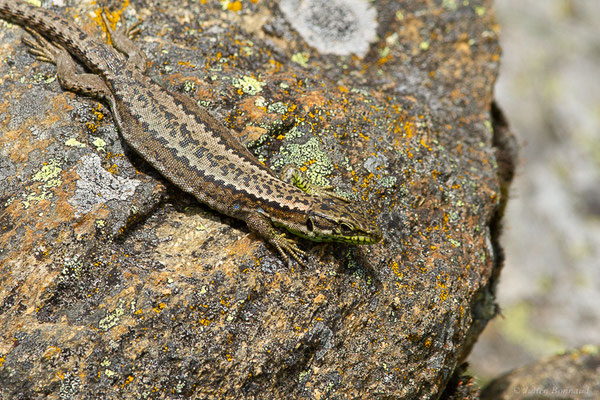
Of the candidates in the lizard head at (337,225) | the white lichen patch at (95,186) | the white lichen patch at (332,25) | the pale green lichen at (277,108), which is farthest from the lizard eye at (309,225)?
the white lichen patch at (332,25)

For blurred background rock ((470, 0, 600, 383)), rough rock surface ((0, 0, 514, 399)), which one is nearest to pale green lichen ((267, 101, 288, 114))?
rough rock surface ((0, 0, 514, 399))

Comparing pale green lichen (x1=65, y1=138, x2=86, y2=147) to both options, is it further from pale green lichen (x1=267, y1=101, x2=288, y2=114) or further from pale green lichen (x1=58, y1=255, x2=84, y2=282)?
pale green lichen (x1=267, y1=101, x2=288, y2=114)

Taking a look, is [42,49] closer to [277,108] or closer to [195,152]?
[195,152]

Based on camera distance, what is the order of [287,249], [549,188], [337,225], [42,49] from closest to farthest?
[337,225], [287,249], [42,49], [549,188]

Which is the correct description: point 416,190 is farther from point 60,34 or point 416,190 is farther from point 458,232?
point 60,34

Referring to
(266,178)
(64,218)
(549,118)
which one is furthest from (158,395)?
(549,118)

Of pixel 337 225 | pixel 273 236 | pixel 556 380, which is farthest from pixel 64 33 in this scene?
pixel 556 380
